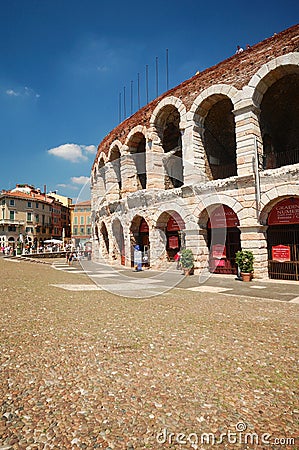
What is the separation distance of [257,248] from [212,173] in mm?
5888

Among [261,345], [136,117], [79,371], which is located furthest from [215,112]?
[79,371]

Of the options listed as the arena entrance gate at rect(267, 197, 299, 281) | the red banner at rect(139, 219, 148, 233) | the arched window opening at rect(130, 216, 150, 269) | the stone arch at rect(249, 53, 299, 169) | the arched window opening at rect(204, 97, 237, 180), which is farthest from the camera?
the red banner at rect(139, 219, 148, 233)

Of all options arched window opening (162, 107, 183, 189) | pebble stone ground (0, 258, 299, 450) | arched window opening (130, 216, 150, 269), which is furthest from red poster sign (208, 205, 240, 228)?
pebble stone ground (0, 258, 299, 450)

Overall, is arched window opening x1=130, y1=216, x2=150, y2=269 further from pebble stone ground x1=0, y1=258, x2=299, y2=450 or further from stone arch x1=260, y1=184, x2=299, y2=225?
pebble stone ground x1=0, y1=258, x2=299, y2=450

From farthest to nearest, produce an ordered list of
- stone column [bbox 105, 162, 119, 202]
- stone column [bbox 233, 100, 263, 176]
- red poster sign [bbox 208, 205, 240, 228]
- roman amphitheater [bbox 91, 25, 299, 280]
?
stone column [bbox 105, 162, 119, 202], red poster sign [bbox 208, 205, 240, 228], stone column [bbox 233, 100, 263, 176], roman amphitheater [bbox 91, 25, 299, 280]

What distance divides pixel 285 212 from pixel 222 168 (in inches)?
218

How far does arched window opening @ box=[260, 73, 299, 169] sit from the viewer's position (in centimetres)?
1611

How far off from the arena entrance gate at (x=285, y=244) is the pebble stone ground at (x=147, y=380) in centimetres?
671

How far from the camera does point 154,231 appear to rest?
59.3 ft

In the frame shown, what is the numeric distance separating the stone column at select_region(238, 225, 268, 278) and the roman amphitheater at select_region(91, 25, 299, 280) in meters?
0.05

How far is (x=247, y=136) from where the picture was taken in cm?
1339

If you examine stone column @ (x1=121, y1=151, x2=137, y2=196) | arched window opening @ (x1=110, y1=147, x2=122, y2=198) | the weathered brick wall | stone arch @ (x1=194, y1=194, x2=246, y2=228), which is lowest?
stone arch @ (x1=194, y1=194, x2=246, y2=228)

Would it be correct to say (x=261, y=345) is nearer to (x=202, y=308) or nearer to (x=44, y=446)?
(x=202, y=308)

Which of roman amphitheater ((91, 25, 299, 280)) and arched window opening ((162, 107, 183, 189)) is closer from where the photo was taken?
roman amphitheater ((91, 25, 299, 280))
